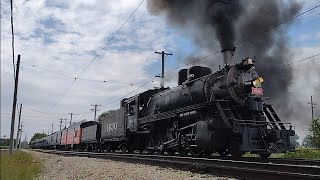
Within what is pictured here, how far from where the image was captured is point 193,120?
1323cm

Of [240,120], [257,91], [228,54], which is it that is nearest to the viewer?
[240,120]

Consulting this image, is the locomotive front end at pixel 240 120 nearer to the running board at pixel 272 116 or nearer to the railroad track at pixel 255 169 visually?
the running board at pixel 272 116

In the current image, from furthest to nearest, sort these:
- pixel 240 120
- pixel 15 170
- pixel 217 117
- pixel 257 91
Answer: pixel 257 91 → pixel 217 117 → pixel 240 120 → pixel 15 170

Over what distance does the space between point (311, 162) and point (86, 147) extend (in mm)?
26728

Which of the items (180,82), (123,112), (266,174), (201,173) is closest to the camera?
(266,174)

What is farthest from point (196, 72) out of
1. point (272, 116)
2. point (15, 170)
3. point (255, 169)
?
point (15, 170)

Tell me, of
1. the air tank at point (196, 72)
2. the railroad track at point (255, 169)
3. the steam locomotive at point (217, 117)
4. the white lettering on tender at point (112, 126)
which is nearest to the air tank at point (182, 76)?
the steam locomotive at point (217, 117)

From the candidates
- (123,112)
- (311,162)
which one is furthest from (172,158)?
(123,112)

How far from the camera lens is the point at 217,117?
11711 millimetres

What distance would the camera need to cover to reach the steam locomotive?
11.2 m

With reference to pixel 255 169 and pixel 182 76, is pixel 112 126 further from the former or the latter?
pixel 255 169

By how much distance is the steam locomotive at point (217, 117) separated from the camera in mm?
11188

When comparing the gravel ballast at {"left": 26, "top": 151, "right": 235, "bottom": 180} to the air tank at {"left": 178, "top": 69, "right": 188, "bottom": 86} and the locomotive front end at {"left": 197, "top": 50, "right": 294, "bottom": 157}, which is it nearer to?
the locomotive front end at {"left": 197, "top": 50, "right": 294, "bottom": 157}

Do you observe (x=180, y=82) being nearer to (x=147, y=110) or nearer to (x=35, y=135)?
(x=147, y=110)
